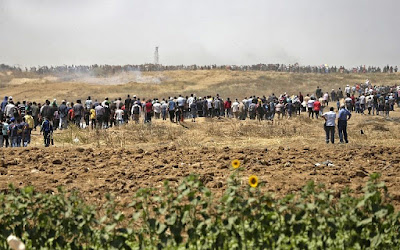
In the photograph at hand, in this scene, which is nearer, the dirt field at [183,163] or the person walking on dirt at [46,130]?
the dirt field at [183,163]

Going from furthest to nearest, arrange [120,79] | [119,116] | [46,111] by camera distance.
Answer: [120,79]
[119,116]
[46,111]

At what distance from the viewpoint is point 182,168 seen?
15164mm

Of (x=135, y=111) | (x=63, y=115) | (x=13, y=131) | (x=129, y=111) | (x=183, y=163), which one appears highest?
(x=183, y=163)

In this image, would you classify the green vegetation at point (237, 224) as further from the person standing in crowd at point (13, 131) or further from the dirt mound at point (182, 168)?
the person standing in crowd at point (13, 131)

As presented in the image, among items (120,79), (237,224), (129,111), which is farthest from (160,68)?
(237,224)

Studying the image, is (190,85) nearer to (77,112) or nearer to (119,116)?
(119,116)

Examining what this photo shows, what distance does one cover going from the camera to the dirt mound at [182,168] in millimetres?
12984

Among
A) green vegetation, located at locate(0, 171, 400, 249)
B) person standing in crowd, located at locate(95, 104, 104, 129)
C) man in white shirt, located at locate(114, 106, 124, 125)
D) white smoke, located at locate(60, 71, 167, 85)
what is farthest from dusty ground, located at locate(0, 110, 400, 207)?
white smoke, located at locate(60, 71, 167, 85)

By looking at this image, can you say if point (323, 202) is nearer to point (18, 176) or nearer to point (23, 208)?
point (23, 208)

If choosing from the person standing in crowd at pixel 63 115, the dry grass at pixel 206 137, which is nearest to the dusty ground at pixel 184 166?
the dry grass at pixel 206 137

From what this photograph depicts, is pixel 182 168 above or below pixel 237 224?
below

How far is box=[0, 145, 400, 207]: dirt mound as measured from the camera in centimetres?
1298

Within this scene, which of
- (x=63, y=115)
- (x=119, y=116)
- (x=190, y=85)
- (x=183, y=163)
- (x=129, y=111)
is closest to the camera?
(x=183, y=163)

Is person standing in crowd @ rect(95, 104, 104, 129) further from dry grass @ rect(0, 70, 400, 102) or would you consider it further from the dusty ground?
dry grass @ rect(0, 70, 400, 102)
